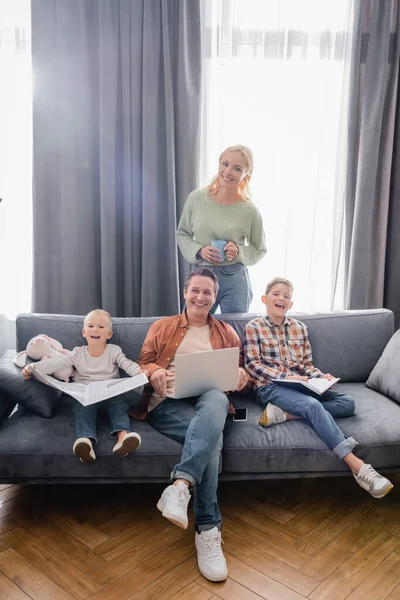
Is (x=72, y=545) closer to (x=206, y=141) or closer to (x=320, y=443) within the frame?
(x=320, y=443)

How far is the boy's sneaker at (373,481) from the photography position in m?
2.10

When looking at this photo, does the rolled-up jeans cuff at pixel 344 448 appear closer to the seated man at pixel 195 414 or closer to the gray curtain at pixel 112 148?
the seated man at pixel 195 414

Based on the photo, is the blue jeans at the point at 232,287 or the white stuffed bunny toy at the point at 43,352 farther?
the blue jeans at the point at 232,287

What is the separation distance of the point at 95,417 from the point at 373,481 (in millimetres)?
1135

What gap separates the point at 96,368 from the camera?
2.42 meters

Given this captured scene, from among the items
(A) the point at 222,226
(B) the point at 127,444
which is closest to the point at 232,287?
(A) the point at 222,226

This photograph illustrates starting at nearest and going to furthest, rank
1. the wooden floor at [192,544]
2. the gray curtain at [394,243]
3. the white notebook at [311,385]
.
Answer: the wooden floor at [192,544] → the white notebook at [311,385] → the gray curtain at [394,243]

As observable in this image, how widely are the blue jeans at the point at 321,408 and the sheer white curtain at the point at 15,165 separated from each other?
1.80 m

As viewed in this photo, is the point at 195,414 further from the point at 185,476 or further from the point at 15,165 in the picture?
the point at 15,165

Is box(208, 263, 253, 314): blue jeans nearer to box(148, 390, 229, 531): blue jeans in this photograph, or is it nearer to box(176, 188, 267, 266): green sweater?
box(176, 188, 267, 266): green sweater

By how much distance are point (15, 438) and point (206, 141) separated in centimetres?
209

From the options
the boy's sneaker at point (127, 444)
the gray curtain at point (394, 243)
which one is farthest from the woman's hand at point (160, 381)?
the gray curtain at point (394, 243)

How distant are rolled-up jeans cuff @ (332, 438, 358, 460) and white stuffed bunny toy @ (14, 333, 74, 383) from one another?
1.16 m

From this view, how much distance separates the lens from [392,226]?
354 centimetres
